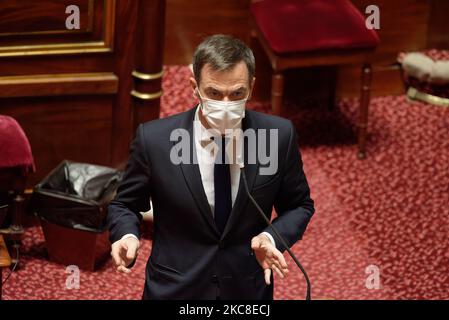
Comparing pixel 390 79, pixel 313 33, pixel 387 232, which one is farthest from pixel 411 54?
pixel 387 232

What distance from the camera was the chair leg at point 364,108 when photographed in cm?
498

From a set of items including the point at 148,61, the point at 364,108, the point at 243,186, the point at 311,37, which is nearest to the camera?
the point at 243,186

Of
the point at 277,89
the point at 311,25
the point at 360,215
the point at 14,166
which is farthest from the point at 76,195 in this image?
the point at 311,25

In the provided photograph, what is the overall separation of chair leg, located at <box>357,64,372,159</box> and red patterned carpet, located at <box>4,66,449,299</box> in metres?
0.08

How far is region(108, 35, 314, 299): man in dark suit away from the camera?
7.83ft

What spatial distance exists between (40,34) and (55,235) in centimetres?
86

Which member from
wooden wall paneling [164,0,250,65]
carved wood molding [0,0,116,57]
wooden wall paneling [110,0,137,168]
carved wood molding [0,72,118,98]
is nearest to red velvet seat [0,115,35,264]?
carved wood molding [0,72,118,98]

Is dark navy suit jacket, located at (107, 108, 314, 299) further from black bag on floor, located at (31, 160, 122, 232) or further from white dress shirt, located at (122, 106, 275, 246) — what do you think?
black bag on floor, located at (31, 160, 122, 232)

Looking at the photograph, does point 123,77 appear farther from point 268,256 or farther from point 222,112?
point 268,256

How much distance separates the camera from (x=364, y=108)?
5.03m

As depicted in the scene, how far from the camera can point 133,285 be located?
4.12m

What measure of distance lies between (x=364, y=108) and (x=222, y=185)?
8.88ft

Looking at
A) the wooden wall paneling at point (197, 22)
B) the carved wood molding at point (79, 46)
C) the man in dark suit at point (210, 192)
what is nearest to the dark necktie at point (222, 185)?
the man in dark suit at point (210, 192)

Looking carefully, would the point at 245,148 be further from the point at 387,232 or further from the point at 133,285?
the point at 387,232
